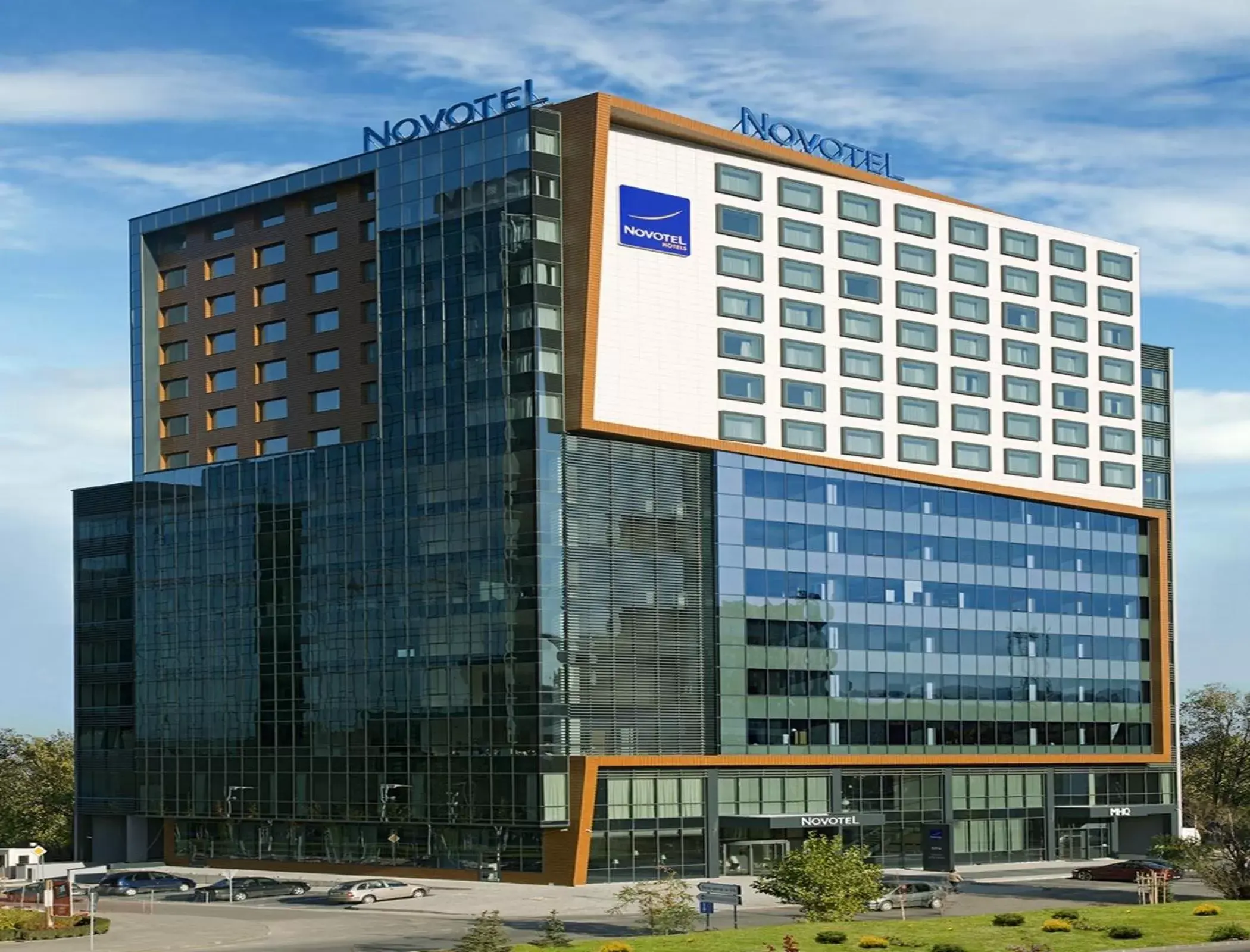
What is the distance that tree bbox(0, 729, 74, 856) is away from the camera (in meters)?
158

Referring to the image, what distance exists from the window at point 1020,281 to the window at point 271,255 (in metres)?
51.1

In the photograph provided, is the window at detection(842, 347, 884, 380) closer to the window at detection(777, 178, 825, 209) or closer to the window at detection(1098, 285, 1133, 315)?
the window at detection(777, 178, 825, 209)

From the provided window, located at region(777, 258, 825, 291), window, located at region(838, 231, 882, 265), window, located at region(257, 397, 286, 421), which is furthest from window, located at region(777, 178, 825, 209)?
window, located at region(257, 397, 286, 421)

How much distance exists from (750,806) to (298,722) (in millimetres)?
30392

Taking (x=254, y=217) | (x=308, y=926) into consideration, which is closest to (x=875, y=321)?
(x=254, y=217)

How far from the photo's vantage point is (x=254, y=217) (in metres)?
136

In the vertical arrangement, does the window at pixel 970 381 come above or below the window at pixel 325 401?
above

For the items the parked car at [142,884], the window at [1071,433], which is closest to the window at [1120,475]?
the window at [1071,433]

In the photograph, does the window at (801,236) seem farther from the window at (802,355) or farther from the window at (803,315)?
the window at (802,355)

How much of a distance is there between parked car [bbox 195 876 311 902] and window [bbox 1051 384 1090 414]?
64.2 m

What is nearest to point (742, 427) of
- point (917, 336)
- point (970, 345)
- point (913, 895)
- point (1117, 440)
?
point (917, 336)

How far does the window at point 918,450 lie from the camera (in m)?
132

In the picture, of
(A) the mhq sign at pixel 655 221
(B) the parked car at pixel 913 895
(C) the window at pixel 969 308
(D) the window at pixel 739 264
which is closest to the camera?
(B) the parked car at pixel 913 895

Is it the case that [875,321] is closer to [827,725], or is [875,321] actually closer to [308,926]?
[827,725]
